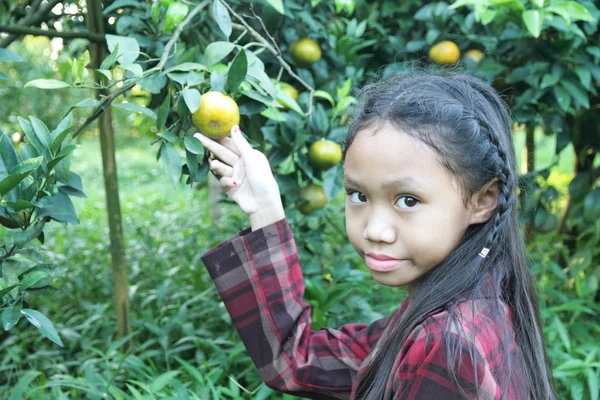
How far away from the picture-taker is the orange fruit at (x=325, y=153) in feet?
5.10

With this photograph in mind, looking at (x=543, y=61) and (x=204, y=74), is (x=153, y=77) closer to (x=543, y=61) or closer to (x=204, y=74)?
(x=204, y=74)

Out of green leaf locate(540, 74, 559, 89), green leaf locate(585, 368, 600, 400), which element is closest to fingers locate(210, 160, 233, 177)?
green leaf locate(540, 74, 559, 89)

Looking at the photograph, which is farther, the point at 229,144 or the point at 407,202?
the point at 229,144

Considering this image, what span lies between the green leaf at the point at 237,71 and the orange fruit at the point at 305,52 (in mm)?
589

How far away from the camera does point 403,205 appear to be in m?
1.00

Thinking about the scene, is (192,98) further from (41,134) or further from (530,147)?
(530,147)

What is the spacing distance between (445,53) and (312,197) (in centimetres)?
60

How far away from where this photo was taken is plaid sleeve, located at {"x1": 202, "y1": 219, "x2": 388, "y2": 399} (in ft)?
4.14

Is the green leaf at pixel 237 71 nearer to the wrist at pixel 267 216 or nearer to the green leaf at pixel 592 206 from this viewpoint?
the wrist at pixel 267 216

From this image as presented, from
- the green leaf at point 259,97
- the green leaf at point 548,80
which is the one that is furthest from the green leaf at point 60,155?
the green leaf at point 548,80

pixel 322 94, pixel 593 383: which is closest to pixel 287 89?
pixel 322 94

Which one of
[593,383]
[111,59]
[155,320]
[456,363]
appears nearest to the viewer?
[456,363]

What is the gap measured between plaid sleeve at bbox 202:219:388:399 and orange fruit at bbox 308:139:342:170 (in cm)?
34

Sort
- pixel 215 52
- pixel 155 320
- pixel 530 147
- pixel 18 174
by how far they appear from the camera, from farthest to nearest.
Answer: pixel 155 320 → pixel 530 147 → pixel 215 52 → pixel 18 174
